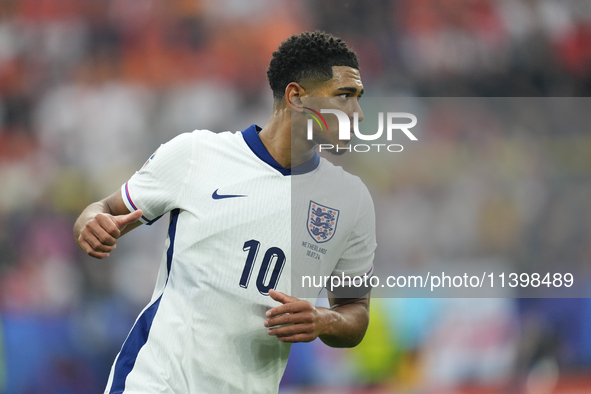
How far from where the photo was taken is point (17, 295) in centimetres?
545

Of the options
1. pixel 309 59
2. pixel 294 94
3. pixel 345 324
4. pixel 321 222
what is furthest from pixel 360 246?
pixel 309 59

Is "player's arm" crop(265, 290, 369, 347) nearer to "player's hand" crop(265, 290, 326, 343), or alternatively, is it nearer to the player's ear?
"player's hand" crop(265, 290, 326, 343)

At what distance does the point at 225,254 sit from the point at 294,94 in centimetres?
79

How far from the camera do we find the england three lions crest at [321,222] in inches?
101

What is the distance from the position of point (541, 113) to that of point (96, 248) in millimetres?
5444

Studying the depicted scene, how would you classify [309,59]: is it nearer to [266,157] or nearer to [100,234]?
[266,157]

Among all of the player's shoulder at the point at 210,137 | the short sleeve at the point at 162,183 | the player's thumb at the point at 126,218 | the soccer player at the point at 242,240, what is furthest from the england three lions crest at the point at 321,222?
the player's thumb at the point at 126,218

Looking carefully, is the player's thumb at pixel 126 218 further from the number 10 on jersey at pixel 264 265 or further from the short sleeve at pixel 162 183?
the number 10 on jersey at pixel 264 265

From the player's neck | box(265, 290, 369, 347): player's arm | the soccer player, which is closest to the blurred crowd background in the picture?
box(265, 290, 369, 347): player's arm

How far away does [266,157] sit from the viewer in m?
2.62

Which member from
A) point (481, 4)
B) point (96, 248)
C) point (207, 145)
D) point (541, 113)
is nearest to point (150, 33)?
point (481, 4)

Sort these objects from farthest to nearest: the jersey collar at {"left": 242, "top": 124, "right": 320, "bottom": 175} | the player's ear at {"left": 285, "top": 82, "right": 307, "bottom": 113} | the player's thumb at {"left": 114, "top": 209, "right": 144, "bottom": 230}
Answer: the player's ear at {"left": 285, "top": 82, "right": 307, "bottom": 113} → the jersey collar at {"left": 242, "top": 124, "right": 320, "bottom": 175} → the player's thumb at {"left": 114, "top": 209, "right": 144, "bottom": 230}

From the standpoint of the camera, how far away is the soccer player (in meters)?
2.36

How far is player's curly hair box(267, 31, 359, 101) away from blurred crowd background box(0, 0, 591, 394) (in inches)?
110
